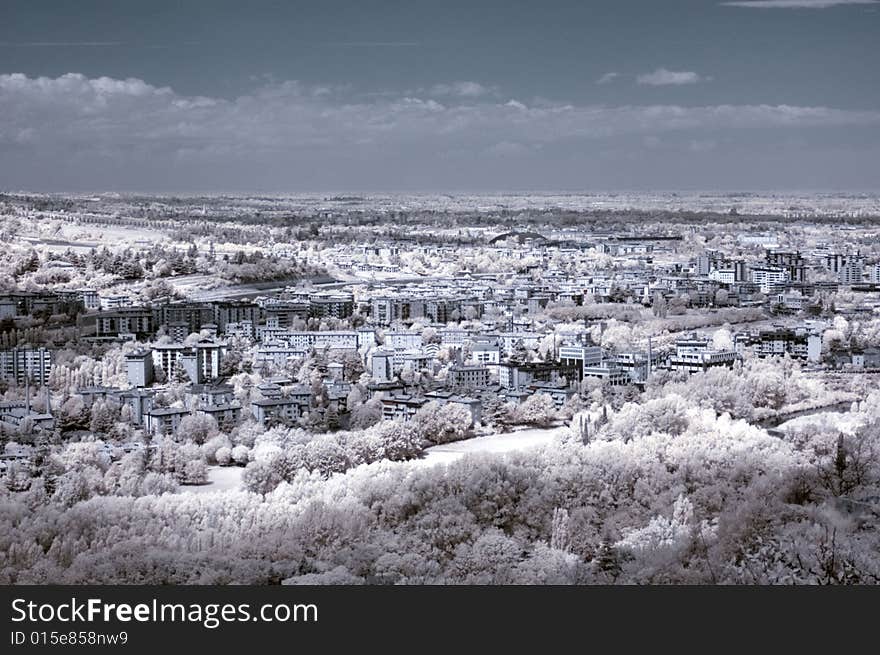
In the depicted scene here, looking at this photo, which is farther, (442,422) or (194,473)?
(442,422)

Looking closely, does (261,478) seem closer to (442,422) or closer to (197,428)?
(197,428)

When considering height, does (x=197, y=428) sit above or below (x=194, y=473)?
above

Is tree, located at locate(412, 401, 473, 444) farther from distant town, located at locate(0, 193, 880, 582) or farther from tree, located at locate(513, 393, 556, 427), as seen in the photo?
tree, located at locate(513, 393, 556, 427)

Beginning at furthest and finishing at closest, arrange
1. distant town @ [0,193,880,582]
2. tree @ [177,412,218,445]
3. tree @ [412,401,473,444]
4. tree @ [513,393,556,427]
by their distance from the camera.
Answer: tree @ [513,393,556,427] → tree @ [412,401,473,444] → tree @ [177,412,218,445] → distant town @ [0,193,880,582]

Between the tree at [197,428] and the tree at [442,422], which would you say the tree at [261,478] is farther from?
the tree at [442,422]

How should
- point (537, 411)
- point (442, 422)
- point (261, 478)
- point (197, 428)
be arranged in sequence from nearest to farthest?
point (261, 478) < point (197, 428) < point (442, 422) < point (537, 411)

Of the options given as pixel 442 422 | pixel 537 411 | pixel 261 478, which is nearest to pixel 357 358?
pixel 442 422

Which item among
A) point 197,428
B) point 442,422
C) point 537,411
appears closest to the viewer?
point 197,428

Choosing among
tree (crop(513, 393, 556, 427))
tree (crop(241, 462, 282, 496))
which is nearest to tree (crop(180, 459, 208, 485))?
tree (crop(241, 462, 282, 496))

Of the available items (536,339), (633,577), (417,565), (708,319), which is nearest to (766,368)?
(708,319)

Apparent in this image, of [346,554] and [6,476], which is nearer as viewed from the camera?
[346,554]

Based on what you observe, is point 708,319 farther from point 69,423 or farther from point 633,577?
point 69,423
